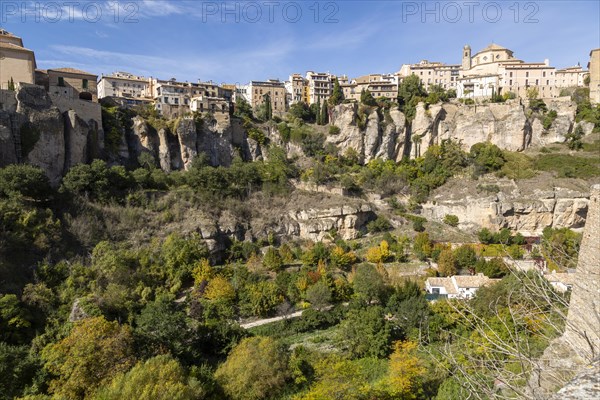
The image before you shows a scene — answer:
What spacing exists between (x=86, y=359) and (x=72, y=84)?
29278 mm

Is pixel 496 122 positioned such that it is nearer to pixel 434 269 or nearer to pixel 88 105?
pixel 434 269

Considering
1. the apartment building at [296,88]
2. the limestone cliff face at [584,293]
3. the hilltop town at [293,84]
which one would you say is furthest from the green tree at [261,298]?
the apartment building at [296,88]

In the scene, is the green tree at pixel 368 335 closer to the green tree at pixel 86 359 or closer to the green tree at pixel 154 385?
the green tree at pixel 154 385

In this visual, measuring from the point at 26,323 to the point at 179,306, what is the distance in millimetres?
7150

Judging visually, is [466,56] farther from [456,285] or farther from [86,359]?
[86,359]

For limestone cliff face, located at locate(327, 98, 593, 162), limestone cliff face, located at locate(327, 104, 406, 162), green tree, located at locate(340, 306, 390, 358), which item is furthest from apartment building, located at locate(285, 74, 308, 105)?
green tree, located at locate(340, 306, 390, 358)

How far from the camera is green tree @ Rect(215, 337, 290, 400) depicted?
13.2 m

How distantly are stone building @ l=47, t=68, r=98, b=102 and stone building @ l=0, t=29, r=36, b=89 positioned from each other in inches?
89.0

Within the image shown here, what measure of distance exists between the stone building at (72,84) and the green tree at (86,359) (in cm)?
2495

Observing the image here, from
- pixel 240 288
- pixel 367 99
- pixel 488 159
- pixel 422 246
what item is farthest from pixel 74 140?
pixel 488 159

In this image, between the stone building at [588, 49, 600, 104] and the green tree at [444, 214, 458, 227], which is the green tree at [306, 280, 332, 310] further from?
the stone building at [588, 49, 600, 104]

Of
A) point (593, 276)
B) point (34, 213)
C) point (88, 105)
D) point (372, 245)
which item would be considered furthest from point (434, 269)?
point (88, 105)

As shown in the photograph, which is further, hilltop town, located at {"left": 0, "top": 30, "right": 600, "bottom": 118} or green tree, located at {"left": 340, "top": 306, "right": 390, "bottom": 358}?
hilltop town, located at {"left": 0, "top": 30, "right": 600, "bottom": 118}

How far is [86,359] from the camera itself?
12883 millimetres
